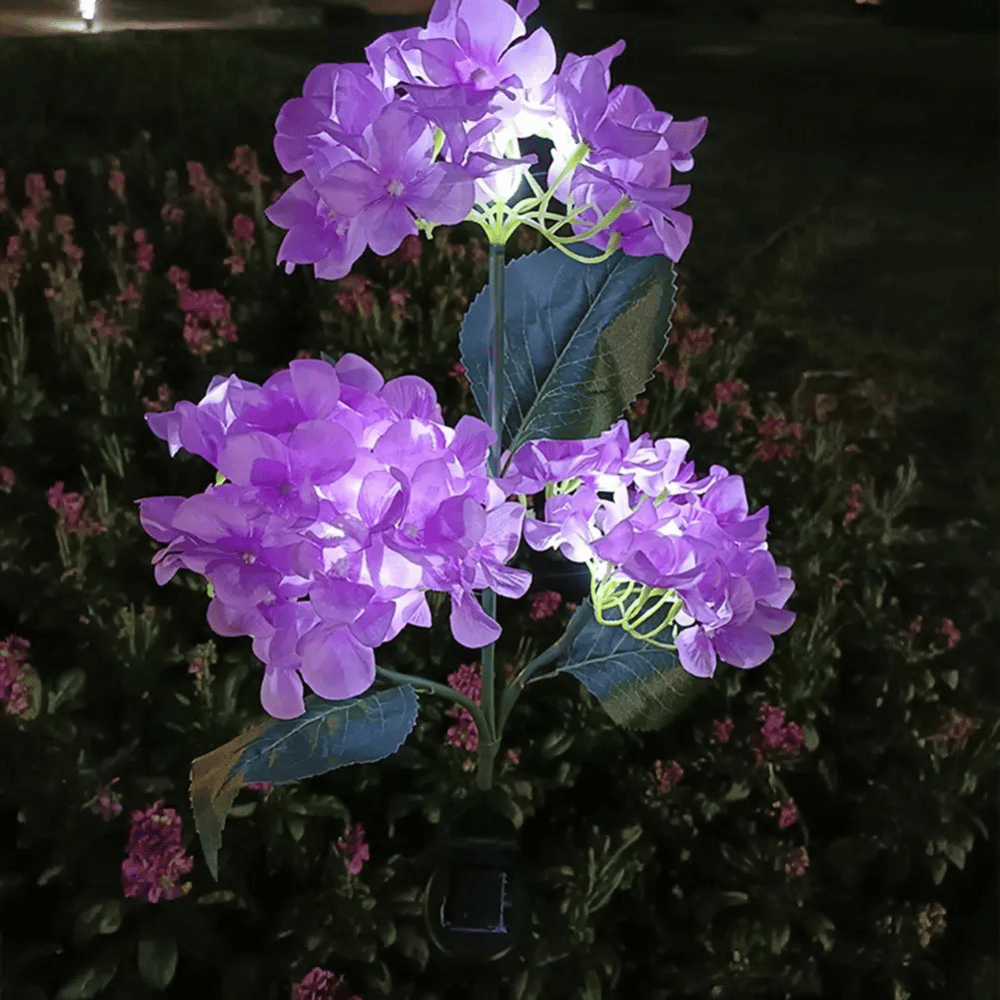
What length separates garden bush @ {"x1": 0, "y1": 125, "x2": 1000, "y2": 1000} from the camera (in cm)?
78

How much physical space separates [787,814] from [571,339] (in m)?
0.55

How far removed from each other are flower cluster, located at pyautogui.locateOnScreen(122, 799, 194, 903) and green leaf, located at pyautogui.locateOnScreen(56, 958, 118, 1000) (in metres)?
0.08

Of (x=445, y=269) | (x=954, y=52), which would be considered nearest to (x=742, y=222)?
(x=954, y=52)

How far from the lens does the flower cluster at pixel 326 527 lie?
1.21 feet

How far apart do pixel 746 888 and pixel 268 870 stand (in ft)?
1.36

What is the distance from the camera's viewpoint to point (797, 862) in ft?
2.71

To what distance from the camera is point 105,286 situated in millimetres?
1422

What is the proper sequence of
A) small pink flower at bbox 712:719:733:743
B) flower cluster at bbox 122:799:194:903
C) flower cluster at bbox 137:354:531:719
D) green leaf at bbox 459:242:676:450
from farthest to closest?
small pink flower at bbox 712:719:733:743
flower cluster at bbox 122:799:194:903
green leaf at bbox 459:242:676:450
flower cluster at bbox 137:354:531:719

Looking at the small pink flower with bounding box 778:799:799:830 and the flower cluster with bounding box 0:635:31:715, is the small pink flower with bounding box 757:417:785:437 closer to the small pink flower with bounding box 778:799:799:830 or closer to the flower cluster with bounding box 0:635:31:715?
the small pink flower with bounding box 778:799:799:830

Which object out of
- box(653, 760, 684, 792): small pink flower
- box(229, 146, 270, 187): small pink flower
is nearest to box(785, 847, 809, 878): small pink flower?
box(653, 760, 684, 792): small pink flower

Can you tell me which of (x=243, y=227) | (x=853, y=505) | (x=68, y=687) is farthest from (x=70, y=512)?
(x=853, y=505)

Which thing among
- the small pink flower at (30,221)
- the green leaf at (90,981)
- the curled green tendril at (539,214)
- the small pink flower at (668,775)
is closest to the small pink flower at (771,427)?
the small pink flower at (668,775)

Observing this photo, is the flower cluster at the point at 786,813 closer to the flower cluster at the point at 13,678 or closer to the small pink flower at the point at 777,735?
the small pink flower at the point at 777,735

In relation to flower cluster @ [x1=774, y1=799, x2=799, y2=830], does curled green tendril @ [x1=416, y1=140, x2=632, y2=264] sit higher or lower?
higher
